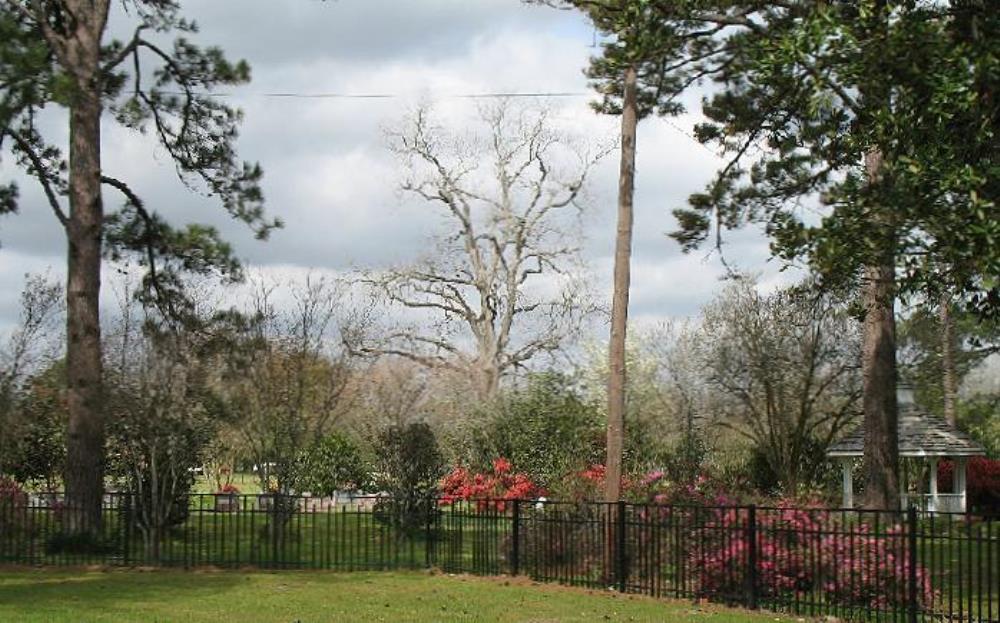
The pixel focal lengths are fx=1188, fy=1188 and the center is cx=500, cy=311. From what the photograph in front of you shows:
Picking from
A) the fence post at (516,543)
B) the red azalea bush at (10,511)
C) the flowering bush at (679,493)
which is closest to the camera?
the fence post at (516,543)

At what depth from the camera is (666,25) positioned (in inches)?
569

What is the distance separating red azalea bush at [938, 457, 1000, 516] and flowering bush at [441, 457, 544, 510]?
1482 cm

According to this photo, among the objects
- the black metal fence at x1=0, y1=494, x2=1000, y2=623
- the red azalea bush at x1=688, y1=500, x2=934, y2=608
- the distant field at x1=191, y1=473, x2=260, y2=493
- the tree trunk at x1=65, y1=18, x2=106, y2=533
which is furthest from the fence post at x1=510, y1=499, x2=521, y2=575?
the distant field at x1=191, y1=473, x2=260, y2=493

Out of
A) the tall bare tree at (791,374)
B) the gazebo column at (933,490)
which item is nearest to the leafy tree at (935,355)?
the gazebo column at (933,490)

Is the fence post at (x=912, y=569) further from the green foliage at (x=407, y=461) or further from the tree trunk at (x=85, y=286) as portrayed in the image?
the tree trunk at (x=85, y=286)

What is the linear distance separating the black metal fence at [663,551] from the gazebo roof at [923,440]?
12676mm

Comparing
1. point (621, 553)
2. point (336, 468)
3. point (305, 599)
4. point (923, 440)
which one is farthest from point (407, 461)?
point (923, 440)

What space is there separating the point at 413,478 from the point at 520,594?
29.2 ft

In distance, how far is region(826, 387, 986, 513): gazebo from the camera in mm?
30266

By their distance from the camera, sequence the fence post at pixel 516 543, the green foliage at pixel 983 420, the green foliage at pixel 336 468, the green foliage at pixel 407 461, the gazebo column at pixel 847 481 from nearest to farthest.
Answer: the fence post at pixel 516 543
the green foliage at pixel 407 461
the gazebo column at pixel 847 481
the green foliage at pixel 336 468
the green foliage at pixel 983 420

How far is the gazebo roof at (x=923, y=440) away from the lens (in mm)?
30141

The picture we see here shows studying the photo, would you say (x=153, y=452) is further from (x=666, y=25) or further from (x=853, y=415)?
(x=853, y=415)

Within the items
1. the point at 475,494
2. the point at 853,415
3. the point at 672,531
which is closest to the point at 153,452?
the point at 672,531

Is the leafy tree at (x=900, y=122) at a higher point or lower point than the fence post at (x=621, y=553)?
higher
